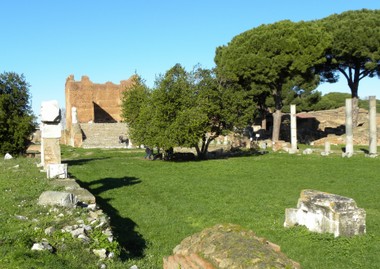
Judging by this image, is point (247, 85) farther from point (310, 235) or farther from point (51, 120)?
point (310, 235)

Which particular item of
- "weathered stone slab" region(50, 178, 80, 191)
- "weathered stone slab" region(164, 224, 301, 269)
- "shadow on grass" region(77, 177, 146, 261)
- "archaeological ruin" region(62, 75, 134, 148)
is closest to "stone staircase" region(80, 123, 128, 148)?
"archaeological ruin" region(62, 75, 134, 148)

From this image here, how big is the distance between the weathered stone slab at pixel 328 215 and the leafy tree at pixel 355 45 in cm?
2748

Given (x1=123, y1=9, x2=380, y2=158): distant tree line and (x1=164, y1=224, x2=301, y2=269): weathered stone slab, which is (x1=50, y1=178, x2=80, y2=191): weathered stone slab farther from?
(x1=123, y1=9, x2=380, y2=158): distant tree line

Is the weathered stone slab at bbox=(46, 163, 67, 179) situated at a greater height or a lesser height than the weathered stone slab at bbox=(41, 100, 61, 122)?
lesser

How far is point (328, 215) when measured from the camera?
26.1 ft

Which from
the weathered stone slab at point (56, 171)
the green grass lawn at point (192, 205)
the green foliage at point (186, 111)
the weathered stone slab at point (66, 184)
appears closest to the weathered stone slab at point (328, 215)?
the green grass lawn at point (192, 205)

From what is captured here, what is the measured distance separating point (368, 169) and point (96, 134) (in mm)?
26887

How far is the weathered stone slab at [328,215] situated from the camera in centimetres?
782

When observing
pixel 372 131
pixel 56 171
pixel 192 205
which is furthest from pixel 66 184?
pixel 372 131

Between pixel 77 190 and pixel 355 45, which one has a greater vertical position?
pixel 355 45

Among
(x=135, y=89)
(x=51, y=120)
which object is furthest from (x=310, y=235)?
(x=135, y=89)

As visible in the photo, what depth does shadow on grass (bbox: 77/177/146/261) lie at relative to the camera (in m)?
6.96

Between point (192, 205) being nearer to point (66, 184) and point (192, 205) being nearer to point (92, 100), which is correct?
point (66, 184)

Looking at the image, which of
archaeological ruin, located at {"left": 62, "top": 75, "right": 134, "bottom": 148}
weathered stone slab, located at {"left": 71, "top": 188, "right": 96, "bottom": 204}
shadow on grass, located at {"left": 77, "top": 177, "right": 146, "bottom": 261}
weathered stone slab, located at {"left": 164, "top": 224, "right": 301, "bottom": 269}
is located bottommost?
shadow on grass, located at {"left": 77, "top": 177, "right": 146, "bottom": 261}
